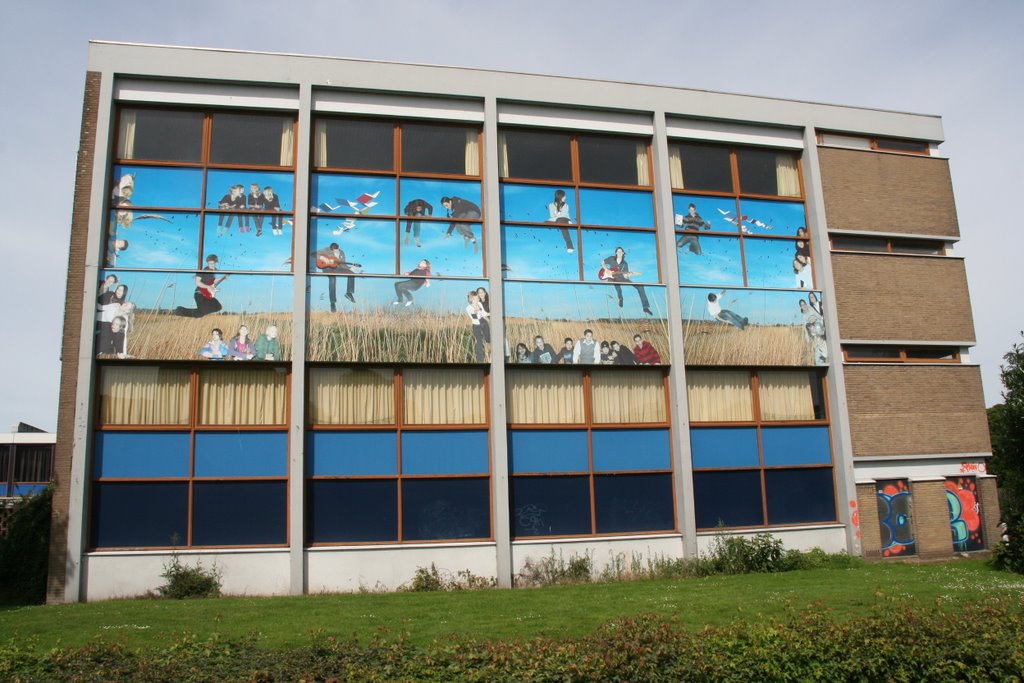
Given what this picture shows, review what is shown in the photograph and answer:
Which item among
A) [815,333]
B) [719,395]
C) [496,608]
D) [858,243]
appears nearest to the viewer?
[496,608]

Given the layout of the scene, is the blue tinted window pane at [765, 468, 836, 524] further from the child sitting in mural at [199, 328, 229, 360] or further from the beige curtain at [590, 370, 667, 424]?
the child sitting in mural at [199, 328, 229, 360]

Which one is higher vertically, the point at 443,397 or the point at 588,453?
the point at 443,397

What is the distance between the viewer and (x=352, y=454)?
1761cm

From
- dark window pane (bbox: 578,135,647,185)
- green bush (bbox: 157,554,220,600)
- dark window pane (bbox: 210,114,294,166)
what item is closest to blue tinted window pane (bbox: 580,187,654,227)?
dark window pane (bbox: 578,135,647,185)

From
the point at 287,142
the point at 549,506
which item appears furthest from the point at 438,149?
the point at 549,506

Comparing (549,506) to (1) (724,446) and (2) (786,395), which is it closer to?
(1) (724,446)

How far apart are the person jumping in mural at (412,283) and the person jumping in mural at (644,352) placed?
4.89 m

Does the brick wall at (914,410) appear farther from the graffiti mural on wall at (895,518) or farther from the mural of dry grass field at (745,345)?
the mural of dry grass field at (745,345)

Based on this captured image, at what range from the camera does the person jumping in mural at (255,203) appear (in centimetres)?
1805

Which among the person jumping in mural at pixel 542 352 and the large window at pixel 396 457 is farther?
the person jumping in mural at pixel 542 352

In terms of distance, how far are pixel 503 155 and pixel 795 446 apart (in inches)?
382

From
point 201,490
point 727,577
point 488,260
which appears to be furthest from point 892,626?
point 201,490

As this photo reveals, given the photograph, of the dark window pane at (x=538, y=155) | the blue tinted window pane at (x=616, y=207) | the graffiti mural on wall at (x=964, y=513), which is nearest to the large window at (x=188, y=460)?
the dark window pane at (x=538, y=155)

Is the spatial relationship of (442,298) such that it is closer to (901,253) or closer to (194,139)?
(194,139)
